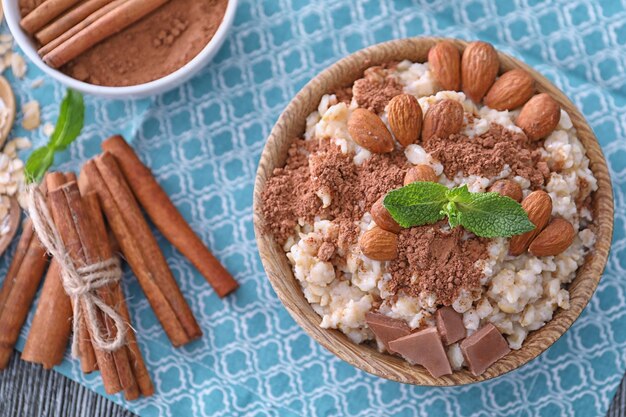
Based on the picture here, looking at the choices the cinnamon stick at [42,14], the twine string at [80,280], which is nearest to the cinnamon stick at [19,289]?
the twine string at [80,280]

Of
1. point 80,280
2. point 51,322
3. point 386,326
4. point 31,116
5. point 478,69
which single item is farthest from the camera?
point 31,116

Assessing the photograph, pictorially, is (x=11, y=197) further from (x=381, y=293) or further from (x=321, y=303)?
(x=381, y=293)

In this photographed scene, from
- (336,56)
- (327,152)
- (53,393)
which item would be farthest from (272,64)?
(53,393)

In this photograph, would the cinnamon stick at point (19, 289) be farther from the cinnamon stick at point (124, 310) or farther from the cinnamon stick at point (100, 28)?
the cinnamon stick at point (100, 28)

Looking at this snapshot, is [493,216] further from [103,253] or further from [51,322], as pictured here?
[51,322]

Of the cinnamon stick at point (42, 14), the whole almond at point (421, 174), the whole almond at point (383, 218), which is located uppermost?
the cinnamon stick at point (42, 14)

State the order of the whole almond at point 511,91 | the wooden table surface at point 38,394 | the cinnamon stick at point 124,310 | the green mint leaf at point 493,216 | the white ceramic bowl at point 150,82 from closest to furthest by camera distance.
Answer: the green mint leaf at point 493,216, the whole almond at point 511,91, the white ceramic bowl at point 150,82, the cinnamon stick at point 124,310, the wooden table surface at point 38,394

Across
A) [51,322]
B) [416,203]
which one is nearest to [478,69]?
[416,203]
